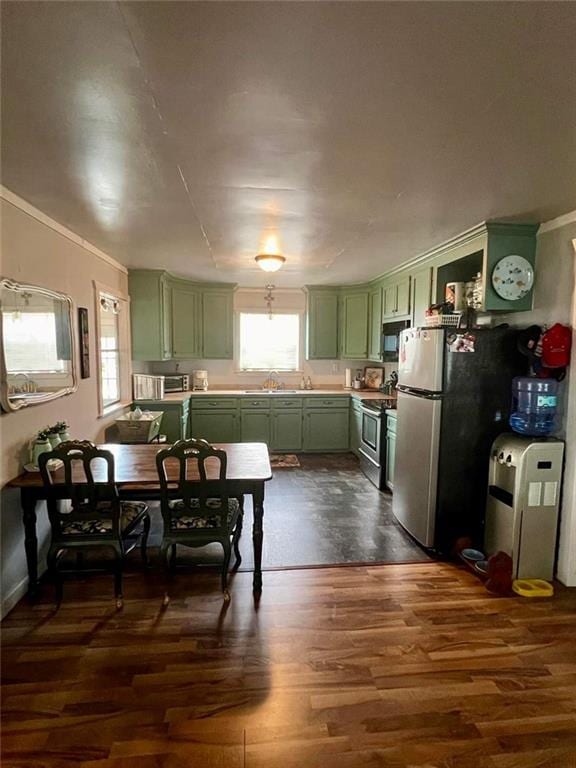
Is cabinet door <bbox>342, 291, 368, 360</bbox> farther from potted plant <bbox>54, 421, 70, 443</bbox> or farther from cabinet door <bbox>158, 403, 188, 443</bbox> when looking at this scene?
potted plant <bbox>54, 421, 70, 443</bbox>

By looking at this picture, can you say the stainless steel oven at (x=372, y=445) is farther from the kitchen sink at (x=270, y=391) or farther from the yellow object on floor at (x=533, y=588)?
the yellow object on floor at (x=533, y=588)

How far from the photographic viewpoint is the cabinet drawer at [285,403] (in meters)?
5.48

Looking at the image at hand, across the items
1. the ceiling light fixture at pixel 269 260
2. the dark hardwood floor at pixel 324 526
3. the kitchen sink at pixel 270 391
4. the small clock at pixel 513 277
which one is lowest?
the dark hardwood floor at pixel 324 526

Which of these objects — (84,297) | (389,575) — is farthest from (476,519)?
(84,297)

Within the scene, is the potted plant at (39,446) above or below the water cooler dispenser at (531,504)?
above

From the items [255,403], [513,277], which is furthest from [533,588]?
[255,403]

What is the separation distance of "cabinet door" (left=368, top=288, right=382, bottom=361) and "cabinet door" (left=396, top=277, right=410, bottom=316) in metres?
0.61

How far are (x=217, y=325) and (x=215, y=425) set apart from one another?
55.3 inches

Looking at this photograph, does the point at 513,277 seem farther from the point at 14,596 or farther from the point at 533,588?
the point at 14,596

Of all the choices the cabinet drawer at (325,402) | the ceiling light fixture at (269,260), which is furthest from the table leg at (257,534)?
the cabinet drawer at (325,402)

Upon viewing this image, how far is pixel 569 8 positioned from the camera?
1007mm

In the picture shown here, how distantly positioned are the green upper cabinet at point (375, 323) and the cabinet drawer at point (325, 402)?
714 mm

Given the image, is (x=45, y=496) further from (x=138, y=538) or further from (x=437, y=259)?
(x=437, y=259)

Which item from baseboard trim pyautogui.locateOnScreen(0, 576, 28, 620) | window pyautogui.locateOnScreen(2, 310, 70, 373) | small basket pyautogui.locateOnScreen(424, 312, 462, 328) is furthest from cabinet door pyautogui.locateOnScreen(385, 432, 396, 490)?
baseboard trim pyautogui.locateOnScreen(0, 576, 28, 620)
